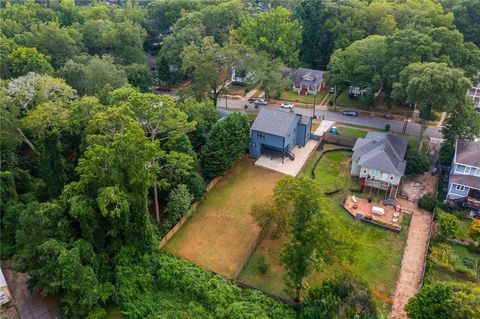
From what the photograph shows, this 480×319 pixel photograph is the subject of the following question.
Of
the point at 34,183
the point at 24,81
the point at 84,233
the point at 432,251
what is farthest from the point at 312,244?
the point at 24,81

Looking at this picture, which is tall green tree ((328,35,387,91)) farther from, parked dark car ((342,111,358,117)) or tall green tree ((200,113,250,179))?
tall green tree ((200,113,250,179))

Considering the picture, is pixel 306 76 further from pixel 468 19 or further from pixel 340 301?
pixel 340 301

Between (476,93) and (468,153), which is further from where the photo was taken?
(476,93)

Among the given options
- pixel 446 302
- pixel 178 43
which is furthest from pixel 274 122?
pixel 446 302

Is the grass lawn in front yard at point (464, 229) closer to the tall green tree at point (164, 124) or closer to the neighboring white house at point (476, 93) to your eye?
the tall green tree at point (164, 124)

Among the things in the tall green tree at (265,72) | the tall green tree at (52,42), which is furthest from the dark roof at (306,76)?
the tall green tree at (52,42)

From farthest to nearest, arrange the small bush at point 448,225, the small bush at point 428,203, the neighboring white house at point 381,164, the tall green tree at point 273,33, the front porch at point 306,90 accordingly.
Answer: the front porch at point 306,90, the tall green tree at point 273,33, the neighboring white house at point 381,164, the small bush at point 428,203, the small bush at point 448,225
